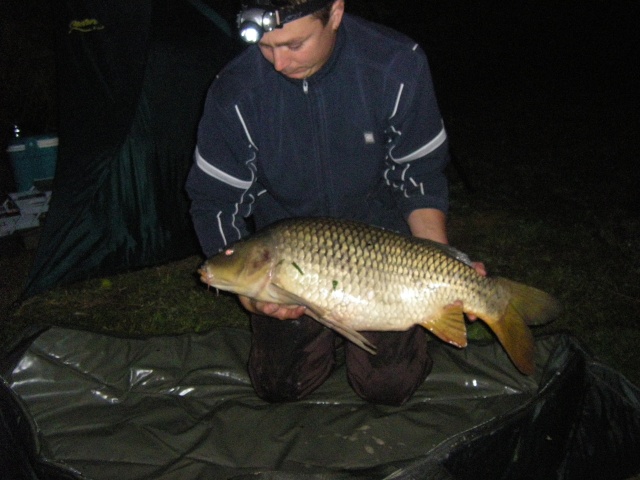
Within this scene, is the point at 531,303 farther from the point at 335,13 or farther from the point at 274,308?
the point at 335,13

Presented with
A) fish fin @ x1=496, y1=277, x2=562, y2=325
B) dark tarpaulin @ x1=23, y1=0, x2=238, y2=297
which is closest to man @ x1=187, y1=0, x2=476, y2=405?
fish fin @ x1=496, y1=277, x2=562, y2=325

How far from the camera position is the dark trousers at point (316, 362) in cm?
229

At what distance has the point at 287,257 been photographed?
5.84 ft

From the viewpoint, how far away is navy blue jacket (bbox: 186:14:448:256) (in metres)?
2.10

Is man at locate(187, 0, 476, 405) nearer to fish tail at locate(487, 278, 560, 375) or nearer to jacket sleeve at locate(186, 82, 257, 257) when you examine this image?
jacket sleeve at locate(186, 82, 257, 257)

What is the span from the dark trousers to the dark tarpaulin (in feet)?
4.63

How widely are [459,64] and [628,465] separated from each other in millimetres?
10578

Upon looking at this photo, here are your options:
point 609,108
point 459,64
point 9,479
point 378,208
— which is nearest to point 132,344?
point 9,479

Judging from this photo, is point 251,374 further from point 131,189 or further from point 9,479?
point 131,189

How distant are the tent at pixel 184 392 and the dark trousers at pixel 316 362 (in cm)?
7

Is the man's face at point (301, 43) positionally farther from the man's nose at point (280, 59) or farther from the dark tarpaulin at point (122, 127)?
the dark tarpaulin at point (122, 127)

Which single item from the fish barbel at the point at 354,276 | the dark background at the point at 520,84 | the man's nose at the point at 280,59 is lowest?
the dark background at the point at 520,84

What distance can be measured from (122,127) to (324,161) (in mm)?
1556

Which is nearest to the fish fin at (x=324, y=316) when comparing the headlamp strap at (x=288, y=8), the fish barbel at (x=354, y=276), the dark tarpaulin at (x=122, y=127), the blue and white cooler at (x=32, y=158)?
the fish barbel at (x=354, y=276)
